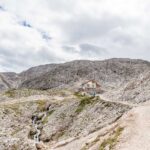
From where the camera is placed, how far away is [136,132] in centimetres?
6425

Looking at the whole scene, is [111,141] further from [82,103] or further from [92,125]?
[82,103]

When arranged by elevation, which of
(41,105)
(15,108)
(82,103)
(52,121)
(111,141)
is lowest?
(111,141)

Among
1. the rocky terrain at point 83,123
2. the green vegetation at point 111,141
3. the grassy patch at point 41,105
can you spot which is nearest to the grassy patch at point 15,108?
the rocky terrain at point 83,123

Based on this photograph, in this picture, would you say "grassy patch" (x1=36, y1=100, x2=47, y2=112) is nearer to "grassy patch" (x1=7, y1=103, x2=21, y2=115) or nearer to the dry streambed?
the dry streambed

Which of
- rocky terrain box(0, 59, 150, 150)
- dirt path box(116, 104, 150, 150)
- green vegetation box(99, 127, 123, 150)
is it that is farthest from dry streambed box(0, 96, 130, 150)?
dirt path box(116, 104, 150, 150)

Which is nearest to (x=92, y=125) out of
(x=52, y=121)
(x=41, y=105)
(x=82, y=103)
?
(x=82, y=103)

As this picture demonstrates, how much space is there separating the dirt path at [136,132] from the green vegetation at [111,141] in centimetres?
112

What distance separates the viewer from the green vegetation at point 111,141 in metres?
63.3

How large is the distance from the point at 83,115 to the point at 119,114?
1763cm

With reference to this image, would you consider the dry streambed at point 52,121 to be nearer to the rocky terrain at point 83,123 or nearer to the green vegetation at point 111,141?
the rocky terrain at point 83,123

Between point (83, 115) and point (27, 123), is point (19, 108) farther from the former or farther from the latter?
point (83, 115)

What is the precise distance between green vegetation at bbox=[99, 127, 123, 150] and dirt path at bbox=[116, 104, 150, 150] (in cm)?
112

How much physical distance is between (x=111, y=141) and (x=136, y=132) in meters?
4.67

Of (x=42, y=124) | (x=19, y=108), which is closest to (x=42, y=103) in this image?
(x=19, y=108)
